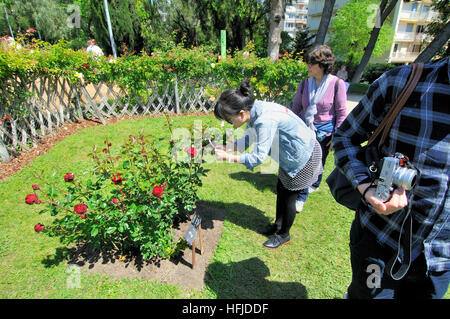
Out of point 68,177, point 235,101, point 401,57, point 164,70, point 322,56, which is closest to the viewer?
point 68,177

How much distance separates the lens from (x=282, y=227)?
2.56 m

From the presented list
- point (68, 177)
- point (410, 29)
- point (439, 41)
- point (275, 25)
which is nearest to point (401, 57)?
point (410, 29)

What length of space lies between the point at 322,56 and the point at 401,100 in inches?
74.0

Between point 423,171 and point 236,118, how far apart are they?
1.27 meters

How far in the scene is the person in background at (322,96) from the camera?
8.61 feet

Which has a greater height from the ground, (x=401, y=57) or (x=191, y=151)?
(x=191, y=151)

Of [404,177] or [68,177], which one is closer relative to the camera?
[404,177]

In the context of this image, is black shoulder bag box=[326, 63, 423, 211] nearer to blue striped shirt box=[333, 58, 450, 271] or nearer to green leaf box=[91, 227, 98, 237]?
blue striped shirt box=[333, 58, 450, 271]

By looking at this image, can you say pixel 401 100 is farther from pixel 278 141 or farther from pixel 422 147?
pixel 278 141

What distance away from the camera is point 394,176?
847mm

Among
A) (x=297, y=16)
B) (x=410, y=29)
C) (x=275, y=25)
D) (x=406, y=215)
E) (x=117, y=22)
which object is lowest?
(x=406, y=215)

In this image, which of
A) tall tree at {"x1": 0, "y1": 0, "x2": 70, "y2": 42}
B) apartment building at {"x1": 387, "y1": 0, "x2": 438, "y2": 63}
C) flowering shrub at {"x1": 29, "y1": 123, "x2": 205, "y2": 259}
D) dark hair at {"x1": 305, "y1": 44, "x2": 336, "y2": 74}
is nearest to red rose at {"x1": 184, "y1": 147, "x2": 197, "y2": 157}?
flowering shrub at {"x1": 29, "y1": 123, "x2": 205, "y2": 259}

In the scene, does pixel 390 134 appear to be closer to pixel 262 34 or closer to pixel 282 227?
pixel 282 227

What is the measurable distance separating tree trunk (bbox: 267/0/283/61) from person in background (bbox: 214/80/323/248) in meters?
7.91
